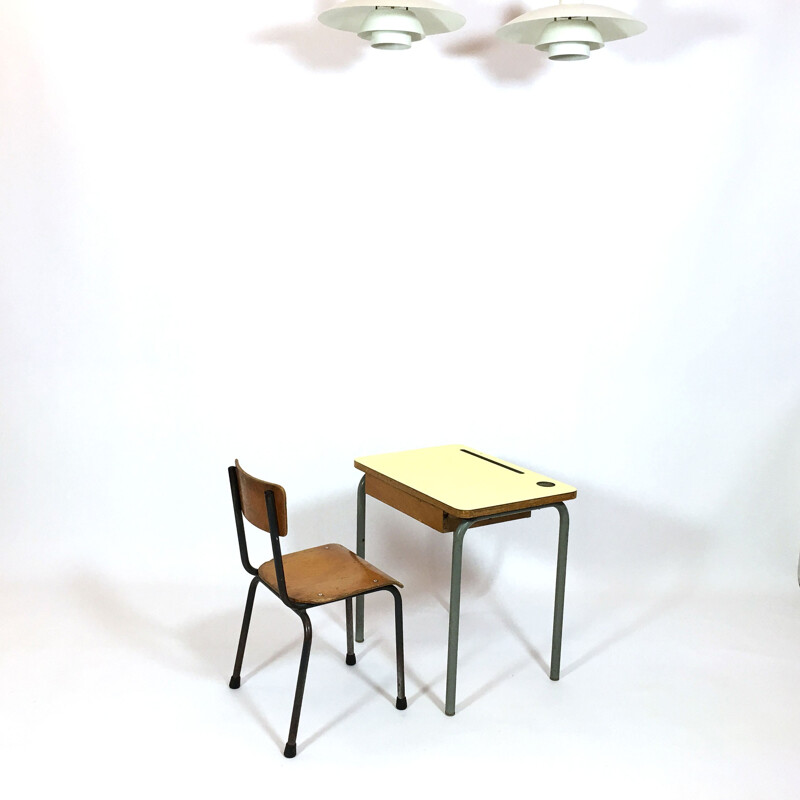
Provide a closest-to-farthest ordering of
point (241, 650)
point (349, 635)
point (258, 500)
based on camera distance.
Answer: point (258, 500) → point (241, 650) → point (349, 635)

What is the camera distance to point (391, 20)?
2877 millimetres

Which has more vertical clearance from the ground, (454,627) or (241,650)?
(454,627)

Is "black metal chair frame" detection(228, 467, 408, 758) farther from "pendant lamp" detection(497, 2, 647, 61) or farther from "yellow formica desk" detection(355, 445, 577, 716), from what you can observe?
"pendant lamp" detection(497, 2, 647, 61)

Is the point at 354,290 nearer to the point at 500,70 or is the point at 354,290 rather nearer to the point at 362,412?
the point at 362,412

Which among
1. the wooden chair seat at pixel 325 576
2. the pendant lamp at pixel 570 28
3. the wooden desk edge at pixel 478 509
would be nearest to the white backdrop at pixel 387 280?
the pendant lamp at pixel 570 28

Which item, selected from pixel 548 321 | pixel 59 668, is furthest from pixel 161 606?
pixel 548 321

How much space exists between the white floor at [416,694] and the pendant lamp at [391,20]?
6.09 feet

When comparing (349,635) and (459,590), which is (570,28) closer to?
(459,590)

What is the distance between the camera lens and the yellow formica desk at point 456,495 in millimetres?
2656

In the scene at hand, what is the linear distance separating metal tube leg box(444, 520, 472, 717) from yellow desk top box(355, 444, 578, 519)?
0.06 meters

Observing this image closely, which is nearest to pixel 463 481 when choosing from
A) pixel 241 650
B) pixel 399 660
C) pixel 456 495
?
pixel 456 495

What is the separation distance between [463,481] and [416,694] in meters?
0.63

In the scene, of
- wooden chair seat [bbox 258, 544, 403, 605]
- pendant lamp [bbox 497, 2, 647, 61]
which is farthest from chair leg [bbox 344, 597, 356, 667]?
pendant lamp [bbox 497, 2, 647, 61]

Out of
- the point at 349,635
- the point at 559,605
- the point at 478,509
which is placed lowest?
the point at 349,635
